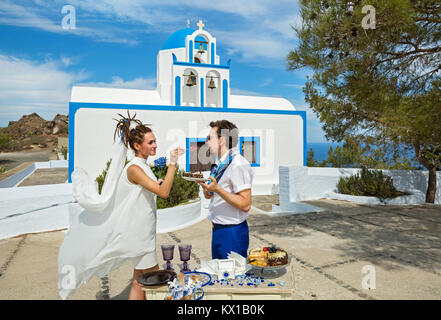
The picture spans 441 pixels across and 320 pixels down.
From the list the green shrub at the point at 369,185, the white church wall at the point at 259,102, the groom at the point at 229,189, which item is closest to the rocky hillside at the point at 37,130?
the white church wall at the point at 259,102

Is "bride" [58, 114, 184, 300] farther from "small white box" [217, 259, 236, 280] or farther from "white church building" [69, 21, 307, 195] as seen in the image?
"white church building" [69, 21, 307, 195]

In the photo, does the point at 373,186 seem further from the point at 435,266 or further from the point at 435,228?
the point at 435,266

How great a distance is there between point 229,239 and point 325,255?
2947 millimetres

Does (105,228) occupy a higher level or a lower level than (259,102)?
lower

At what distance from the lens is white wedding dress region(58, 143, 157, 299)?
2.30 m

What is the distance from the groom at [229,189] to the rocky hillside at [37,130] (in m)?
57.1

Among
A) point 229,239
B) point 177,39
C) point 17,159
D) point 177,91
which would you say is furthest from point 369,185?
point 17,159

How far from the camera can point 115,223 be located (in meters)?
2.41

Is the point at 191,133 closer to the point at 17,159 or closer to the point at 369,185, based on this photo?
the point at 369,185

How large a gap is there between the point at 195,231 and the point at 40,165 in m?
19.6

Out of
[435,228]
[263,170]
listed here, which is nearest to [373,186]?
[435,228]

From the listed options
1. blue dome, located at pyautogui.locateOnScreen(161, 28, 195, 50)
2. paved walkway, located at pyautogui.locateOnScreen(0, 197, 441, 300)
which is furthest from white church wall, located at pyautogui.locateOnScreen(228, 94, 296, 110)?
paved walkway, located at pyautogui.locateOnScreen(0, 197, 441, 300)

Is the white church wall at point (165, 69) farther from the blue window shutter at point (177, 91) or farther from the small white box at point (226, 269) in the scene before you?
the small white box at point (226, 269)

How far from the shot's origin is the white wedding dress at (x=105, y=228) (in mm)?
2305
